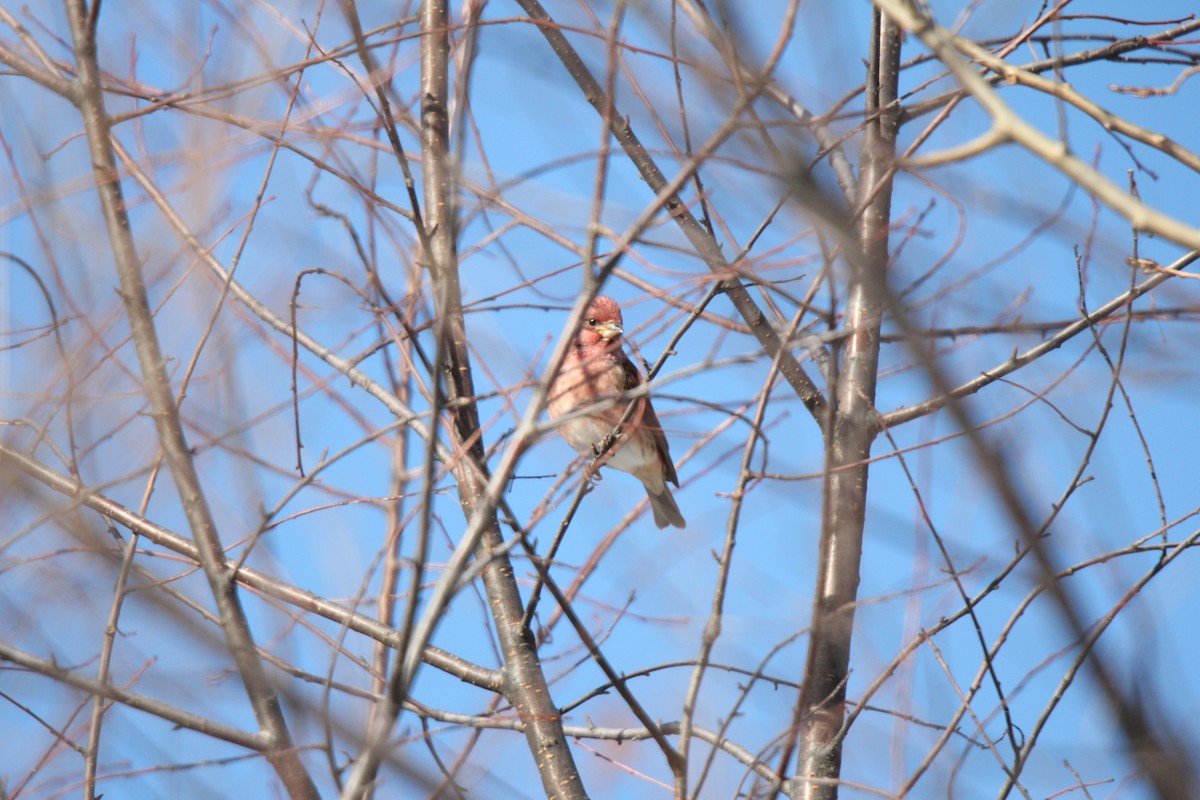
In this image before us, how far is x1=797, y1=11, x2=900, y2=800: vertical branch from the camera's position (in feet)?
11.0

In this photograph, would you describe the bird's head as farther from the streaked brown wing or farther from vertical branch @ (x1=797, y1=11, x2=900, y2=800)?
vertical branch @ (x1=797, y1=11, x2=900, y2=800)

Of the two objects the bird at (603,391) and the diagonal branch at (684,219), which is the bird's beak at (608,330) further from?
the diagonal branch at (684,219)

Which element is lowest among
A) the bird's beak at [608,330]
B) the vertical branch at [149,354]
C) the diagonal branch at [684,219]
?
the vertical branch at [149,354]

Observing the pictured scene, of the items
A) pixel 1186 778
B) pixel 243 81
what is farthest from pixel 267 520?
pixel 1186 778

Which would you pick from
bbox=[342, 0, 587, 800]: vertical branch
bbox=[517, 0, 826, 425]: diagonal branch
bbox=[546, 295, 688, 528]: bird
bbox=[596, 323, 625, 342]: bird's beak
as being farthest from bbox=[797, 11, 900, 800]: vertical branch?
bbox=[596, 323, 625, 342]: bird's beak

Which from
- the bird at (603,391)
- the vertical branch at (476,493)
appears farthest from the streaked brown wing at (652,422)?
the vertical branch at (476,493)

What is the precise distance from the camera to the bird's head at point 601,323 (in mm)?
5258

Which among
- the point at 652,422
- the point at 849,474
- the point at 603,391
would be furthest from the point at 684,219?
the point at 652,422

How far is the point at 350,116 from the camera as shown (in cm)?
311

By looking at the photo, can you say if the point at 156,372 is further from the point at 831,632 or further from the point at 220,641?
the point at 831,632

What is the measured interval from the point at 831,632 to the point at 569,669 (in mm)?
817

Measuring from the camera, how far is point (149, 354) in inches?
96.4

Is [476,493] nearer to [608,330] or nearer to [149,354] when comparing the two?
[149,354]

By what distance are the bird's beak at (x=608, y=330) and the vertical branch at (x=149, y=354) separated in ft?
9.36
